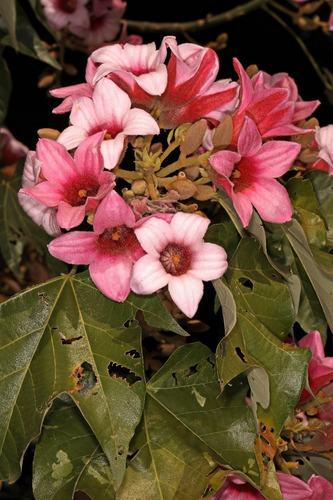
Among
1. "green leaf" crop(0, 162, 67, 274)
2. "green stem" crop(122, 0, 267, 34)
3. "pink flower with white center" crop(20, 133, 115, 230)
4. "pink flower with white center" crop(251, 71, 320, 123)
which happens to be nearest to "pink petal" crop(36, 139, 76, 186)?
"pink flower with white center" crop(20, 133, 115, 230)

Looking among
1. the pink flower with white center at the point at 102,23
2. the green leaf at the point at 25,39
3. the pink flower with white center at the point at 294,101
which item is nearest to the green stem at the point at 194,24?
the pink flower with white center at the point at 102,23

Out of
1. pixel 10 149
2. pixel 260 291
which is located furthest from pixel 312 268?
pixel 10 149

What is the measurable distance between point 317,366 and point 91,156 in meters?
0.28

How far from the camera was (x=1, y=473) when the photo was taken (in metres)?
0.62

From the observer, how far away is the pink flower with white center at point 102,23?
1.11 m

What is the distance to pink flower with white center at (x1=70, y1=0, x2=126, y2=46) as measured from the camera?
43.9 inches

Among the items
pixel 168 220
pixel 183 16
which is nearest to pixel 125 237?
pixel 168 220

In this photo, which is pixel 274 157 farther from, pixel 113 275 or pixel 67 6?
pixel 67 6

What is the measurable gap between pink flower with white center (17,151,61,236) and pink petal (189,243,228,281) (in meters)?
0.11

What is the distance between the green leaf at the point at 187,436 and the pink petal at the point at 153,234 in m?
0.11

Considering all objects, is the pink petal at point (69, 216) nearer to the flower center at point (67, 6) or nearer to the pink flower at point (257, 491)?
the pink flower at point (257, 491)

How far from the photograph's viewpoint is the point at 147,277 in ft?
1.95

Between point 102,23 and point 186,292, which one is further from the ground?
point 186,292

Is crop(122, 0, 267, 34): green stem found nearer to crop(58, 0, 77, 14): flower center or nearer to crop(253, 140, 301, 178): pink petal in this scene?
crop(58, 0, 77, 14): flower center
